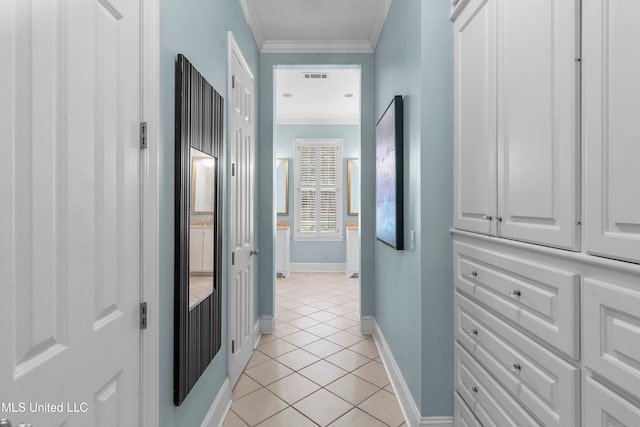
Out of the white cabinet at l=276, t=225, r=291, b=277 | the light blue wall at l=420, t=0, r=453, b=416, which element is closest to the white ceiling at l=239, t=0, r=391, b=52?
the light blue wall at l=420, t=0, r=453, b=416

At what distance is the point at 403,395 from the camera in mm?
2176

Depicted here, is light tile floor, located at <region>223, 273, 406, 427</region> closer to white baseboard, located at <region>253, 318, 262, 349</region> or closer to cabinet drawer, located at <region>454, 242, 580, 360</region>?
white baseboard, located at <region>253, 318, 262, 349</region>

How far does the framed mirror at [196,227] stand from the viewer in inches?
56.4

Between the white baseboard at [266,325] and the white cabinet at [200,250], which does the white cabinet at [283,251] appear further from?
the white cabinet at [200,250]

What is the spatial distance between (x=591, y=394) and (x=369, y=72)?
3235 millimetres

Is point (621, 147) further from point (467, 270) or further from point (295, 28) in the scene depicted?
point (295, 28)

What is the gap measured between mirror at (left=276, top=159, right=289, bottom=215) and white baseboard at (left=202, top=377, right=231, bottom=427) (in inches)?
183

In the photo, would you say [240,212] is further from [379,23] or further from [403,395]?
[379,23]

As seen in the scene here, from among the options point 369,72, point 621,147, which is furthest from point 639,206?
point 369,72

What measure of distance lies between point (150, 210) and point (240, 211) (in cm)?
139

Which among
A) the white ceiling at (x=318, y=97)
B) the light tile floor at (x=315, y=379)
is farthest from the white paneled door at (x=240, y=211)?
the white ceiling at (x=318, y=97)

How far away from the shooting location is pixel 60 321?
2.65 feet

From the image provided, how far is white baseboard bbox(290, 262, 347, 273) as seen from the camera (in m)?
6.72

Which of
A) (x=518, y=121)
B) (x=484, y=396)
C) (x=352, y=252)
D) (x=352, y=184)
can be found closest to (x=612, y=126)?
(x=518, y=121)
